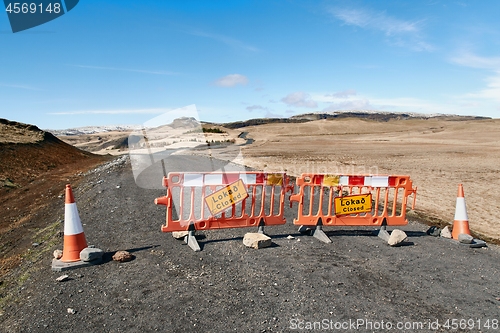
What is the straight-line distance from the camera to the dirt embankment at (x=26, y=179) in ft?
32.8

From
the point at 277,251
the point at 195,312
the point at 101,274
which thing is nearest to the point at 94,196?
the point at 101,274

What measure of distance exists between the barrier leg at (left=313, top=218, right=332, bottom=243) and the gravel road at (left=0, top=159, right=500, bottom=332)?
6.1 inches

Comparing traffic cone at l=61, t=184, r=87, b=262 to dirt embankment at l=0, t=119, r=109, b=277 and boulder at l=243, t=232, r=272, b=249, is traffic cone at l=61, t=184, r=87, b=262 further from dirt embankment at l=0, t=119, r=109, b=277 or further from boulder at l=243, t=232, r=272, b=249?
boulder at l=243, t=232, r=272, b=249

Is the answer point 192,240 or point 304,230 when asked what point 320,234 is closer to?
point 304,230

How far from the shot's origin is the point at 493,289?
17.1ft

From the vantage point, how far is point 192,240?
6613mm

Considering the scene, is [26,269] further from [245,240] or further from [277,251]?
[277,251]

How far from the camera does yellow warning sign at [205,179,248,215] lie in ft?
23.0

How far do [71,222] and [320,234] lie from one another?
4.50 metres

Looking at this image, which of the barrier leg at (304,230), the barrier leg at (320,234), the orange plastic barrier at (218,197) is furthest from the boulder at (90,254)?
the barrier leg at (320,234)

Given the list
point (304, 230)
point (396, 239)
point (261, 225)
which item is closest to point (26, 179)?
point (261, 225)

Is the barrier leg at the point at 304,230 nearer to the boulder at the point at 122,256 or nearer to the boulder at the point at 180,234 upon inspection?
the boulder at the point at 180,234

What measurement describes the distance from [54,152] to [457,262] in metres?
30.3

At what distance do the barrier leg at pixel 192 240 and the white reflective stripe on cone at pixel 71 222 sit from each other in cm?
181
